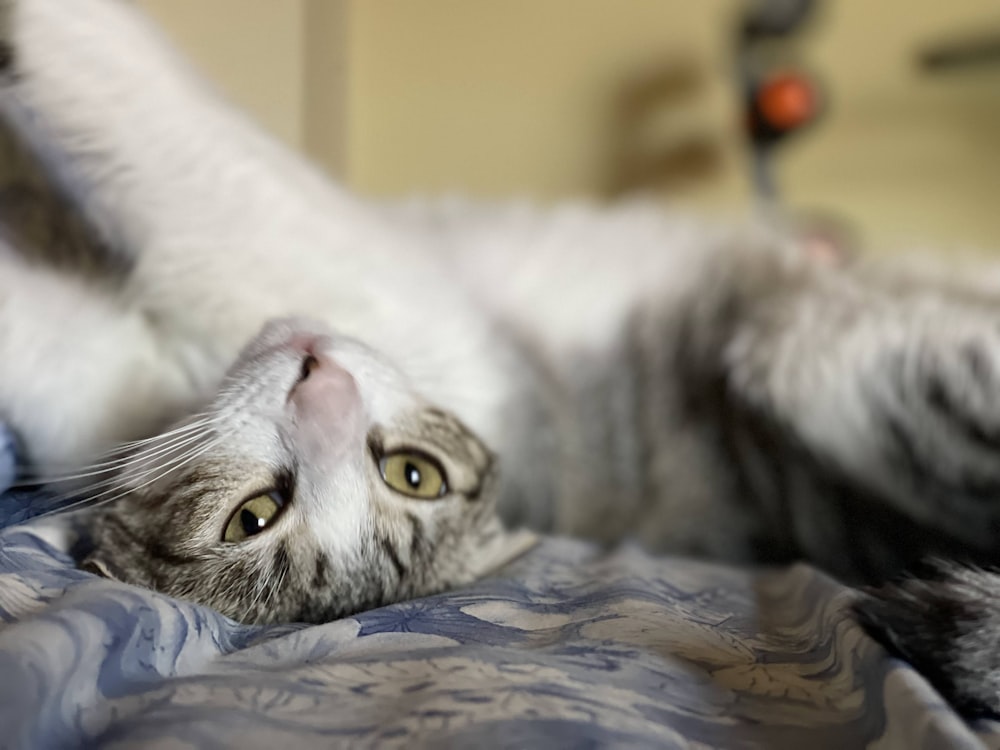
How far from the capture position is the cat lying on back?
88 centimetres

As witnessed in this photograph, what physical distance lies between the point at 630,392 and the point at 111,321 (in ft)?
2.93

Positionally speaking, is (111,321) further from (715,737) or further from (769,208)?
(769,208)

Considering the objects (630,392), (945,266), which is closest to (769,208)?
(945,266)

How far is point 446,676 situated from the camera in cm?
61

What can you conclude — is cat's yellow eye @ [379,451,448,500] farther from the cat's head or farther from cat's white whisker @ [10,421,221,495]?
cat's white whisker @ [10,421,221,495]

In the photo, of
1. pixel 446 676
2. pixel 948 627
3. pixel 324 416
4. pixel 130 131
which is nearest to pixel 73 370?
pixel 130 131

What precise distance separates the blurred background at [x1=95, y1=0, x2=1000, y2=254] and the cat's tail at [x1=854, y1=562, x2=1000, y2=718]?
183cm

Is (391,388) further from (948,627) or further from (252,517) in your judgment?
(948,627)

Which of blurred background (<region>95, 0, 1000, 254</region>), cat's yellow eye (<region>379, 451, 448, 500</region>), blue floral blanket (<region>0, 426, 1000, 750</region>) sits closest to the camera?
blue floral blanket (<region>0, 426, 1000, 750</region>)

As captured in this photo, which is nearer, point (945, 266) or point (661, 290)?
point (945, 266)

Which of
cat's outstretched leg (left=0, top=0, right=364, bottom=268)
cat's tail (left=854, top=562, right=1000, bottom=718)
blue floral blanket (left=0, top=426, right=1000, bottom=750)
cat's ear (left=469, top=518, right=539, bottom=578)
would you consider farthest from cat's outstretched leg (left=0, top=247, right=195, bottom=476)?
cat's tail (left=854, top=562, right=1000, bottom=718)

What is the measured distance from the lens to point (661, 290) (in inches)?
62.8

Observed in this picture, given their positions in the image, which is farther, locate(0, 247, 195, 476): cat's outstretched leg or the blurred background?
the blurred background

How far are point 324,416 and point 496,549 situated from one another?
366 millimetres
